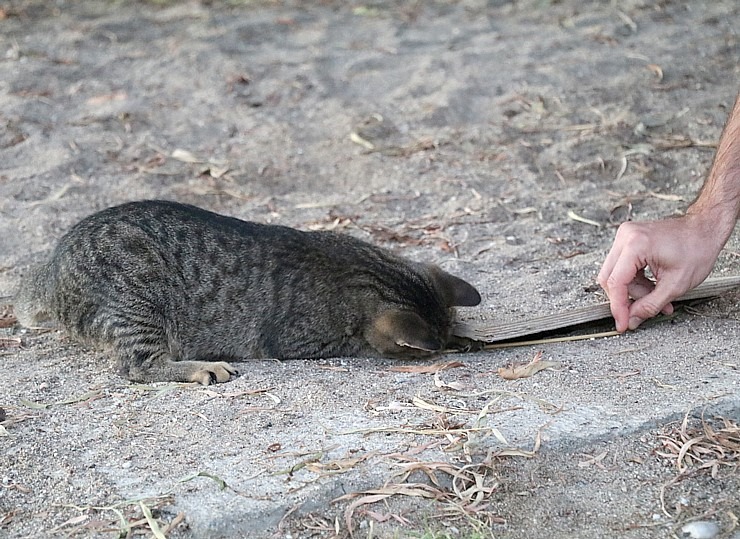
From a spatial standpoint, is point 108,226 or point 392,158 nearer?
point 108,226

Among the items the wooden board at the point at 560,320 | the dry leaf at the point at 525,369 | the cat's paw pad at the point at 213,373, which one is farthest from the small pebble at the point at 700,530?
the cat's paw pad at the point at 213,373

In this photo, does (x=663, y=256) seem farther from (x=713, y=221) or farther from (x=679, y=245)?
(x=713, y=221)

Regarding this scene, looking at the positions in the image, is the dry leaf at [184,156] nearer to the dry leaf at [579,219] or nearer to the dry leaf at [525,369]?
the dry leaf at [579,219]

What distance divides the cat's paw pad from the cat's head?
0.81 meters

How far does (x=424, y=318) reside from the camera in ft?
18.0

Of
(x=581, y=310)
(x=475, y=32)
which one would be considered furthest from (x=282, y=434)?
(x=475, y=32)

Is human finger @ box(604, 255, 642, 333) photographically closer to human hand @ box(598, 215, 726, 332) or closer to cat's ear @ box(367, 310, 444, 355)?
human hand @ box(598, 215, 726, 332)

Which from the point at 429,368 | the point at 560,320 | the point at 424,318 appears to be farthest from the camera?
the point at 424,318

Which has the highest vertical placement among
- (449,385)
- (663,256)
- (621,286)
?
(663,256)

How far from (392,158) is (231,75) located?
2.08 metres

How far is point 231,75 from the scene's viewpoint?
30.3 ft

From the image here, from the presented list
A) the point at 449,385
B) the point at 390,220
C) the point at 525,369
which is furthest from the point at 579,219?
the point at 449,385

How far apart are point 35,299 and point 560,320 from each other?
112 inches

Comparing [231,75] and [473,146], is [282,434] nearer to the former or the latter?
[473,146]
